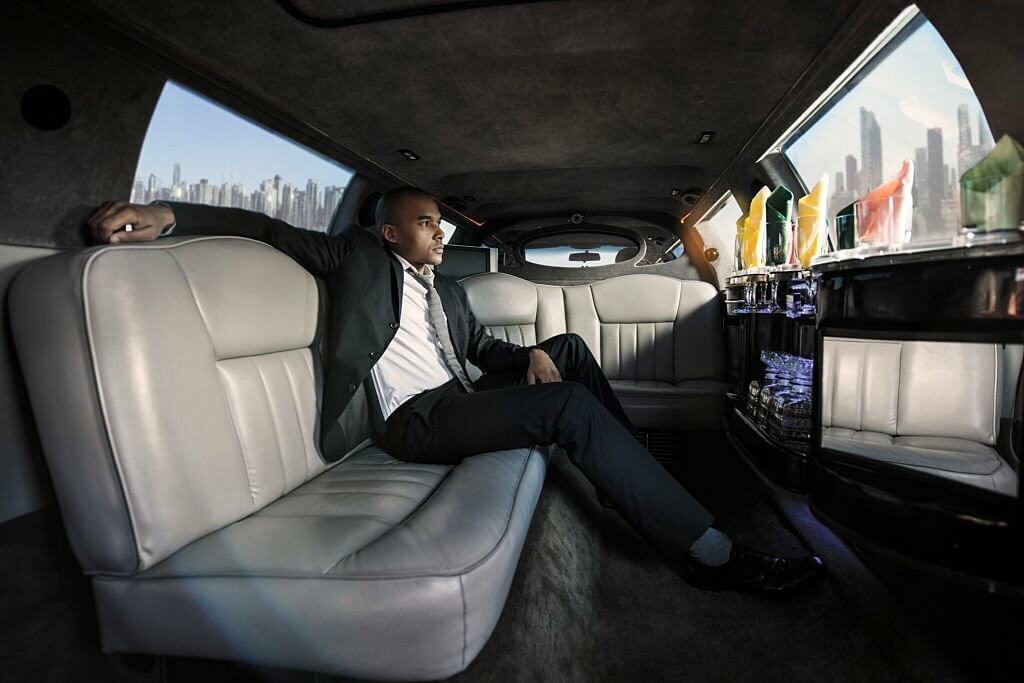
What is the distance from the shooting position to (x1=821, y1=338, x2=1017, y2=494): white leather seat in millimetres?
1647

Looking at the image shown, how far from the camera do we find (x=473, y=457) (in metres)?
1.55

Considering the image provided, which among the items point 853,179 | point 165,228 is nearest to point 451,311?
point 165,228

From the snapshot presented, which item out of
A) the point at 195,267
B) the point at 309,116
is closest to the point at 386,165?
the point at 309,116

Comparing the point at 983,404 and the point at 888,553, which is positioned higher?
the point at 983,404

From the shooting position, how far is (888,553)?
1249 millimetres

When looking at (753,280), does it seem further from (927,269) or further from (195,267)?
(195,267)

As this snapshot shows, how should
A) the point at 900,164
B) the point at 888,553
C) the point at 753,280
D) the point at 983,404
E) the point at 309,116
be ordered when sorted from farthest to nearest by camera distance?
the point at 753,280, the point at 309,116, the point at 983,404, the point at 900,164, the point at 888,553

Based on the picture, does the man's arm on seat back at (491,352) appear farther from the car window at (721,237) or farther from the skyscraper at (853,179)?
the car window at (721,237)

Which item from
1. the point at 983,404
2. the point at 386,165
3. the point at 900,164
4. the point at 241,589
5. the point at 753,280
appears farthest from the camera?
the point at 386,165

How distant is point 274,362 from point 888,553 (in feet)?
5.35

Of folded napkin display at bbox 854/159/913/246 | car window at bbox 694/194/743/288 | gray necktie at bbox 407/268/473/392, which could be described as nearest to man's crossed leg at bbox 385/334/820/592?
gray necktie at bbox 407/268/473/392

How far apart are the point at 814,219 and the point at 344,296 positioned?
173 centimetres

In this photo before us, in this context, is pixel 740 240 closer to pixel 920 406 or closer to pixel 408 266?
pixel 920 406

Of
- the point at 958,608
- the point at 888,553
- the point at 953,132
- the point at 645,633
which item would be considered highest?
the point at 953,132
